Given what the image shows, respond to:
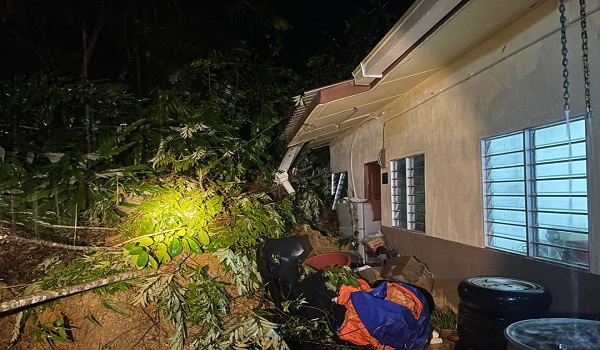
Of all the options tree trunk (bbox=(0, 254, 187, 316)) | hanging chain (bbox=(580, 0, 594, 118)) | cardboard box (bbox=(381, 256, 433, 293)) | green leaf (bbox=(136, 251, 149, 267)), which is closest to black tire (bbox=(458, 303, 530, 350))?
hanging chain (bbox=(580, 0, 594, 118))

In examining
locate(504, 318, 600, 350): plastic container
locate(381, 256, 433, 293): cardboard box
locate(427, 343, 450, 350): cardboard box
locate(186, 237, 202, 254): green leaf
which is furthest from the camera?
locate(381, 256, 433, 293): cardboard box

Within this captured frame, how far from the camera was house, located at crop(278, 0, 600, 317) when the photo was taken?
3260 mm

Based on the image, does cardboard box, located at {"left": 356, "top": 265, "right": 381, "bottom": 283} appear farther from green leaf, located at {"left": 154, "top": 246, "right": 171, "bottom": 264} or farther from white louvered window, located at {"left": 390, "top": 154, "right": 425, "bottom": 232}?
green leaf, located at {"left": 154, "top": 246, "right": 171, "bottom": 264}

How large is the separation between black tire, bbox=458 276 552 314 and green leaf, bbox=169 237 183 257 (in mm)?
3207

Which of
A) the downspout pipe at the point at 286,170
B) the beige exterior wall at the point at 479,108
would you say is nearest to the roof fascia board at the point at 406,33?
the beige exterior wall at the point at 479,108

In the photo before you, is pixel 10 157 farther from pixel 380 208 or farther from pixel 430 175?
pixel 380 208

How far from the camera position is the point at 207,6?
10.6 meters

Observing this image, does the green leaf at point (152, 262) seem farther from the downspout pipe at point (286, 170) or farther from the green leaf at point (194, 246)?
the downspout pipe at point (286, 170)

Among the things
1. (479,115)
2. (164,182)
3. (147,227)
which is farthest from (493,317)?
(164,182)

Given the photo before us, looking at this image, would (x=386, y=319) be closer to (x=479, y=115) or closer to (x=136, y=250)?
(x=479, y=115)

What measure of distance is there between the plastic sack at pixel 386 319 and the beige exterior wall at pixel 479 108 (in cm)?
126

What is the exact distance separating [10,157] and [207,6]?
25.3ft

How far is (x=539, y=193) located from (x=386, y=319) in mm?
2070

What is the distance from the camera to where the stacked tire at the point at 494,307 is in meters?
3.30
